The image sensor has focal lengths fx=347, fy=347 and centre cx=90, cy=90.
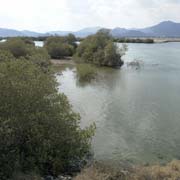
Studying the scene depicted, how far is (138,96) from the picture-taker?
35469 millimetres

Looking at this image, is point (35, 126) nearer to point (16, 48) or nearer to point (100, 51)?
point (16, 48)

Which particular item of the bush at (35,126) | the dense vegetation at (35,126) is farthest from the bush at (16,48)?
the bush at (35,126)

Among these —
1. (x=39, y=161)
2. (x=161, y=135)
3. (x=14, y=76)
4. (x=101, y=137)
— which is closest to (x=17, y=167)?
(x=39, y=161)

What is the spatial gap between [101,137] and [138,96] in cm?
1446

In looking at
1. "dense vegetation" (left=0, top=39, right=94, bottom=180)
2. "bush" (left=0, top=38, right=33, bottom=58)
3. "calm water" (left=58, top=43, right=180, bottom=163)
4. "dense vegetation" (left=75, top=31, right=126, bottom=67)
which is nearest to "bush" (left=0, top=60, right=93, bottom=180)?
"dense vegetation" (left=0, top=39, right=94, bottom=180)

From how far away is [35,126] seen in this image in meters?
15.2

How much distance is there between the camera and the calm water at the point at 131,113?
1970 centimetres

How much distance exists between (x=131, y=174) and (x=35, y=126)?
4618mm

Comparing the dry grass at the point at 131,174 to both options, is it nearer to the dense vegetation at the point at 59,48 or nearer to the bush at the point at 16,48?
the bush at the point at 16,48

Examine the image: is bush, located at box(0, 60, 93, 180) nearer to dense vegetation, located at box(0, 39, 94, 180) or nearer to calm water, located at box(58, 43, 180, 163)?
dense vegetation, located at box(0, 39, 94, 180)

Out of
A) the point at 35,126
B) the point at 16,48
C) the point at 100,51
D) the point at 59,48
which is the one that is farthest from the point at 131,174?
the point at 59,48

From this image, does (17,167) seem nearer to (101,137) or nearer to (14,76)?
(14,76)

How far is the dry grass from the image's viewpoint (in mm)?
13219

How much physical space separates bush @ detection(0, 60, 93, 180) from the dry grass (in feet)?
6.87
